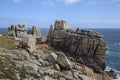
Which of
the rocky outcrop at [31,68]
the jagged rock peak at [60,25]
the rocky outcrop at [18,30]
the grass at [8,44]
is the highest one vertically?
the jagged rock peak at [60,25]

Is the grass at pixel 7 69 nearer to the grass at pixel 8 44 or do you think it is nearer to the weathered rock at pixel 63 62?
the weathered rock at pixel 63 62

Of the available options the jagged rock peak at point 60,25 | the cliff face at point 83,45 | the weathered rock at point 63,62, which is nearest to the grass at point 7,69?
the weathered rock at point 63,62

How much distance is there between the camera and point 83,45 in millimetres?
67750

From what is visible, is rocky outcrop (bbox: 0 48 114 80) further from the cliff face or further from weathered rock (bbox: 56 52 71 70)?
the cliff face

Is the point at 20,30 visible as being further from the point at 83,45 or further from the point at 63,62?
the point at 63,62

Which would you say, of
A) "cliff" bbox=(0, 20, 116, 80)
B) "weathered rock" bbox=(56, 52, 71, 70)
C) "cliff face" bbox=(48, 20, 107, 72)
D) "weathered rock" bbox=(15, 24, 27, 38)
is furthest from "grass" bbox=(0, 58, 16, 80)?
"weathered rock" bbox=(15, 24, 27, 38)

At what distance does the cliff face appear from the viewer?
64.2 metres

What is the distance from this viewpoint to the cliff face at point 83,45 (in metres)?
64.2

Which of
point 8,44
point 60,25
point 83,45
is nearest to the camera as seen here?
point 8,44

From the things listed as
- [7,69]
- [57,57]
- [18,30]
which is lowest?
[7,69]

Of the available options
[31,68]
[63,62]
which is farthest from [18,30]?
[31,68]

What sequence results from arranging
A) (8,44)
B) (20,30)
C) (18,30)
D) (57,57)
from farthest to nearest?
1. (18,30)
2. (20,30)
3. (8,44)
4. (57,57)

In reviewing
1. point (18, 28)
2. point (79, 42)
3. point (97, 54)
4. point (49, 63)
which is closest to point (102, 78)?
point (97, 54)

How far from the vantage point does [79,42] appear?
227ft
